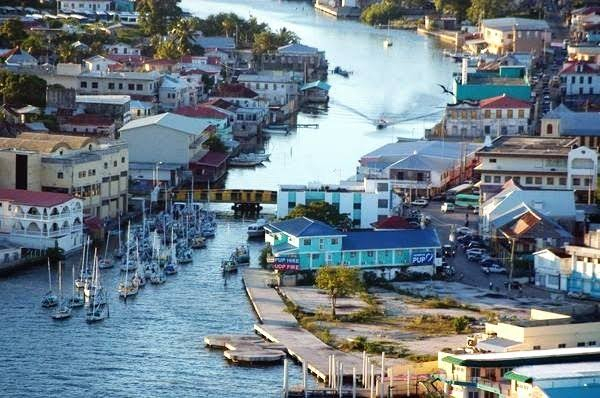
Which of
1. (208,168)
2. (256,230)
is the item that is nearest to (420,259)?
(256,230)

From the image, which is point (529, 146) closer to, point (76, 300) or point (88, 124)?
point (88, 124)

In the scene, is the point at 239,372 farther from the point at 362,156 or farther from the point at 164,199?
the point at 362,156

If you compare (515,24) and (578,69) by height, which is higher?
(515,24)

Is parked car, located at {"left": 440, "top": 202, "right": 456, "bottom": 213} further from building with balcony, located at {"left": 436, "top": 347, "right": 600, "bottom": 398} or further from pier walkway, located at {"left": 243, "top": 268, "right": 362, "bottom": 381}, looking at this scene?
building with balcony, located at {"left": 436, "top": 347, "right": 600, "bottom": 398}

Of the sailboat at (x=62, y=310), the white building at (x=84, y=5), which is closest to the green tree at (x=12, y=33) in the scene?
the white building at (x=84, y=5)

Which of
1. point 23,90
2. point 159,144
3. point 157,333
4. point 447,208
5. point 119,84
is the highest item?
point 23,90

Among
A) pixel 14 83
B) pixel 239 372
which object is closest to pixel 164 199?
pixel 14 83
